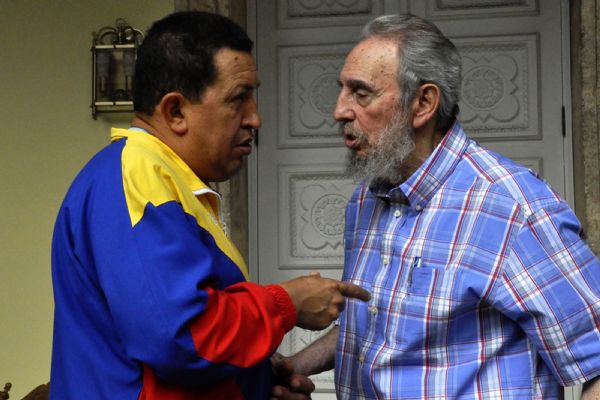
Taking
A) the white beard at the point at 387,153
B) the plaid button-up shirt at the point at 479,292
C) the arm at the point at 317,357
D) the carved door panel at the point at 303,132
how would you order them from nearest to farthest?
the plaid button-up shirt at the point at 479,292 < the white beard at the point at 387,153 < the arm at the point at 317,357 < the carved door panel at the point at 303,132

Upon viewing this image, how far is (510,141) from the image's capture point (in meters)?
4.89

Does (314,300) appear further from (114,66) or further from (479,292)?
(114,66)

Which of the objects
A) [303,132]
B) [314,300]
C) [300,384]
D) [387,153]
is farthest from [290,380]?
[303,132]

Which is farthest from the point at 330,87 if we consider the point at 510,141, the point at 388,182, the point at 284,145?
the point at 388,182

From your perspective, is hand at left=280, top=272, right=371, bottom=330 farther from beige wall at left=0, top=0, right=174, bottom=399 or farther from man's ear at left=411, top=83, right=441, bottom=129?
beige wall at left=0, top=0, right=174, bottom=399

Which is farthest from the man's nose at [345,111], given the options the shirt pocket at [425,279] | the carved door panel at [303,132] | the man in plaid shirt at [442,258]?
the carved door panel at [303,132]

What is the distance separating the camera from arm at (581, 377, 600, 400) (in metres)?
2.12

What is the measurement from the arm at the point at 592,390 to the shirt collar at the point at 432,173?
0.54 metres

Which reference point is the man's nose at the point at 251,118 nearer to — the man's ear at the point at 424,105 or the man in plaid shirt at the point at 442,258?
the man in plaid shirt at the point at 442,258

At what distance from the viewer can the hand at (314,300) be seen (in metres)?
1.98

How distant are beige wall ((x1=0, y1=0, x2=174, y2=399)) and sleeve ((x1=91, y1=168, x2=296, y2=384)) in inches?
123

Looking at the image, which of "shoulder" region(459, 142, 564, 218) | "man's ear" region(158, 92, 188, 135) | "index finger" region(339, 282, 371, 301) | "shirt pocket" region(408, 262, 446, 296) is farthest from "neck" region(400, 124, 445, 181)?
"man's ear" region(158, 92, 188, 135)

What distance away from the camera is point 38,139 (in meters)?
4.92

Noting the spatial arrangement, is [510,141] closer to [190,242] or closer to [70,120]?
[70,120]
